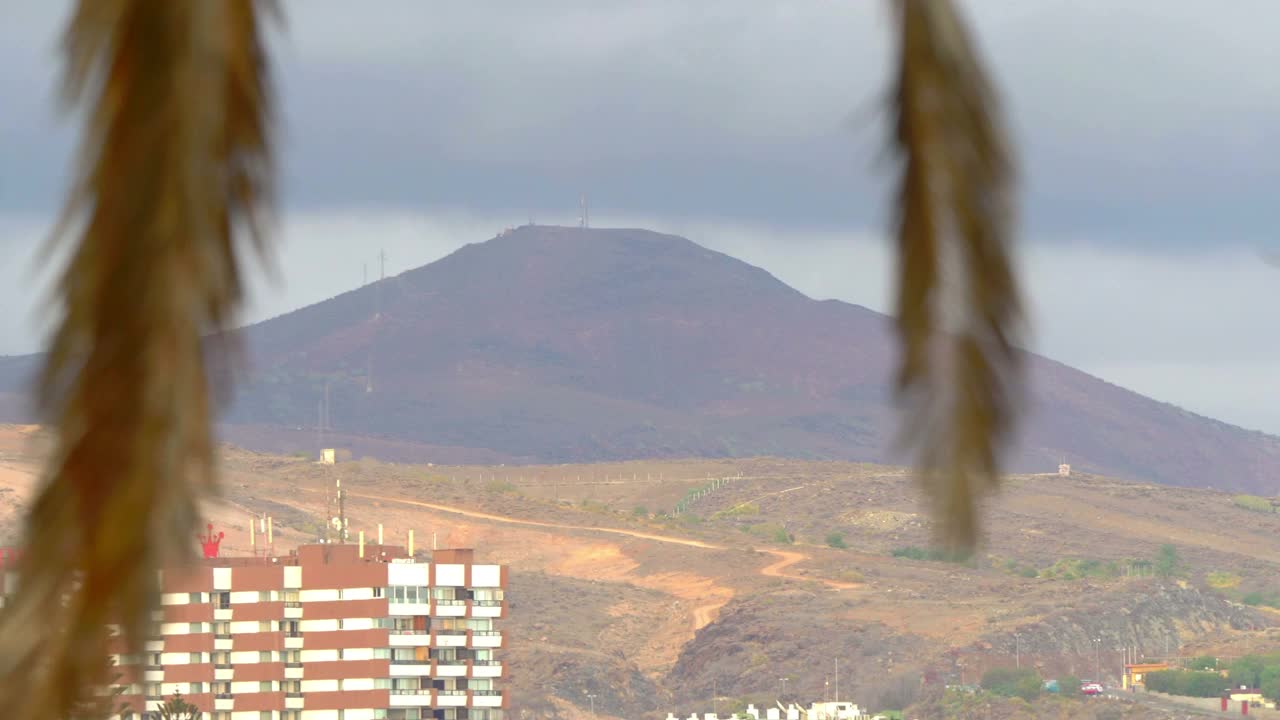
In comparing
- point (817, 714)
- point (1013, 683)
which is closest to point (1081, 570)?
point (1013, 683)

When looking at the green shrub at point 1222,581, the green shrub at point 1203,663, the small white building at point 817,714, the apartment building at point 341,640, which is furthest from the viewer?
the green shrub at point 1222,581

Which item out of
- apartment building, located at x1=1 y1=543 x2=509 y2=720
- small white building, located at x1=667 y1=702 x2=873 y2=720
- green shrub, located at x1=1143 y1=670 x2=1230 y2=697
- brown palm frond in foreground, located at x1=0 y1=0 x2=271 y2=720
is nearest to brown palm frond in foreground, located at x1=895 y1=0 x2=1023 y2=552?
brown palm frond in foreground, located at x1=0 y1=0 x2=271 y2=720

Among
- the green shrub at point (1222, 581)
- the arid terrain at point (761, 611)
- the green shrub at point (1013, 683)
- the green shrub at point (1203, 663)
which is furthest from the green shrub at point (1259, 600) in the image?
the green shrub at point (1013, 683)

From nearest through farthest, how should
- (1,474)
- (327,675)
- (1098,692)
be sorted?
(327,675) < (1098,692) < (1,474)

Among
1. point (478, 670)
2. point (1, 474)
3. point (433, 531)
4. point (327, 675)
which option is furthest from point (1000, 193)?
point (433, 531)

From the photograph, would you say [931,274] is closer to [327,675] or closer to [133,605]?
[133,605]

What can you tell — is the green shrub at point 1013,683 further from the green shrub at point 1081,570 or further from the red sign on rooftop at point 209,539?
the red sign on rooftop at point 209,539
